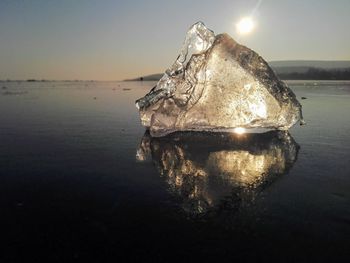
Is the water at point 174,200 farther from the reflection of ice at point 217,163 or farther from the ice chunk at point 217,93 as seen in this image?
the ice chunk at point 217,93

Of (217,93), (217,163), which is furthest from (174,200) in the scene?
(217,93)

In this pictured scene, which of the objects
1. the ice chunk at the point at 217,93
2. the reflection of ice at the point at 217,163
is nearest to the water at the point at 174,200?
the reflection of ice at the point at 217,163

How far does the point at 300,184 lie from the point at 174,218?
7.69 ft

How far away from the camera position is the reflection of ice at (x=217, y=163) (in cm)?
476

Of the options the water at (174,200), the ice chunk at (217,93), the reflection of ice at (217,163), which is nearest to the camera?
the water at (174,200)

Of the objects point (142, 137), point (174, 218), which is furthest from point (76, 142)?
point (174, 218)

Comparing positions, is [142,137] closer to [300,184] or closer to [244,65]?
[244,65]

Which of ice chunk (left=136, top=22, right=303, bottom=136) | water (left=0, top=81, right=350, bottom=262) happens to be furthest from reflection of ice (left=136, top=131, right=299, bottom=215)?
ice chunk (left=136, top=22, right=303, bottom=136)

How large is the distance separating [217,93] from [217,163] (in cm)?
356

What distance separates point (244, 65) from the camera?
9281 mm

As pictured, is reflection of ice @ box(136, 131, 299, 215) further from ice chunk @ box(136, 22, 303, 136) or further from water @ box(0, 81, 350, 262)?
ice chunk @ box(136, 22, 303, 136)

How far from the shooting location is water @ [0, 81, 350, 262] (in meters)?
3.30

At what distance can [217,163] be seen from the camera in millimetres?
6395

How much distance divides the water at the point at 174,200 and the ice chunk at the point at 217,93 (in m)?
1.34
